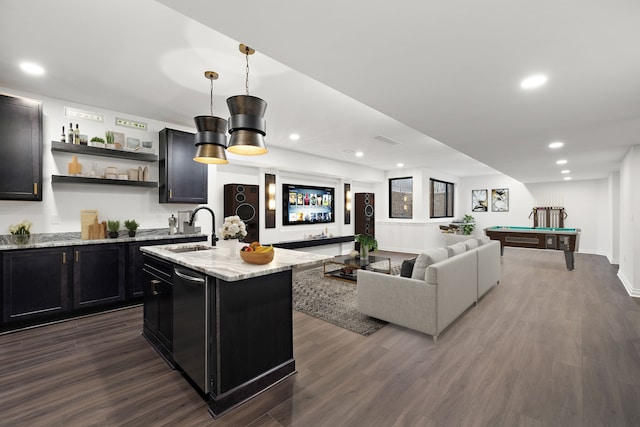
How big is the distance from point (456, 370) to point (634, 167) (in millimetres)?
4610

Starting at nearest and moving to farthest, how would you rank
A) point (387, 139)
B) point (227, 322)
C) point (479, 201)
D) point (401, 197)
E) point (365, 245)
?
point (227, 322) < point (365, 245) < point (387, 139) < point (401, 197) < point (479, 201)

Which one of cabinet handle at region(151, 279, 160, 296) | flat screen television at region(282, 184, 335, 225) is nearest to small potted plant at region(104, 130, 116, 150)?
cabinet handle at region(151, 279, 160, 296)

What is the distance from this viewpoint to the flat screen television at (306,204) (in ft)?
22.7

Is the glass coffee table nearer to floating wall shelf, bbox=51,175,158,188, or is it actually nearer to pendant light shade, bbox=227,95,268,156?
pendant light shade, bbox=227,95,268,156

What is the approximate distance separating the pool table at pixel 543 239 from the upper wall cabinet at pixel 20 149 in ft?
26.0

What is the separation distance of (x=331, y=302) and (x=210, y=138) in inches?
102

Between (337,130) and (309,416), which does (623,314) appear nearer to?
(309,416)

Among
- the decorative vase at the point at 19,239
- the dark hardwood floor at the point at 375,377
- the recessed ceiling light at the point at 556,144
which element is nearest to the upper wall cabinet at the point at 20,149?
the decorative vase at the point at 19,239

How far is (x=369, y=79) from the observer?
2.19 metres

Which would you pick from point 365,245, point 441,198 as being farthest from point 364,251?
point 441,198

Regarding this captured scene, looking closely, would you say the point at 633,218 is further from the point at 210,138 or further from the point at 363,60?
the point at 210,138

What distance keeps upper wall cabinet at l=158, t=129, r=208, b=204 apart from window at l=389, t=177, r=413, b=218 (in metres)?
6.50

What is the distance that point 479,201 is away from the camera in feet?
34.8

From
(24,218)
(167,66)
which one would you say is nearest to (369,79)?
(167,66)
